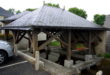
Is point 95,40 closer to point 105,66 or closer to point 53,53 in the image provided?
point 105,66

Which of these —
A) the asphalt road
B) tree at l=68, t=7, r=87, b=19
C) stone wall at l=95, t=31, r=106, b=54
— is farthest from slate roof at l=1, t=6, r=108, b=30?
tree at l=68, t=7, r=87, b=19

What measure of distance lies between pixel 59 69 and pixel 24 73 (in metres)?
1.76

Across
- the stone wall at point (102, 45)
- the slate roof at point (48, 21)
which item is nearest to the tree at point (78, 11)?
the stone wall at point (102, 45)

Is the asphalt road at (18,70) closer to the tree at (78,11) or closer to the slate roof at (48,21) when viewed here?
the slate roof at (48,21)

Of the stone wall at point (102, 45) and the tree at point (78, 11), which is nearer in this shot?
the stone wall at point (102, 45)

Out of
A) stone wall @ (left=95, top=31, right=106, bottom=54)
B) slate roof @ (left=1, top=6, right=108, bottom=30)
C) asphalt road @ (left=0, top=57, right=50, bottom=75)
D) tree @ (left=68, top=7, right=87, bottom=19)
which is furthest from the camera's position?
tree @ (left=68, top=7, right=87, bottom=19)

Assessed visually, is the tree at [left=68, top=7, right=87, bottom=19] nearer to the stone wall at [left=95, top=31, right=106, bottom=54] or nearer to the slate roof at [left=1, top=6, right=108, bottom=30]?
the stone wall at [left=95, top=31, right=106, bottom=54]

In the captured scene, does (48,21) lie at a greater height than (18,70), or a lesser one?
greater

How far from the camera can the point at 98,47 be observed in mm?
8773

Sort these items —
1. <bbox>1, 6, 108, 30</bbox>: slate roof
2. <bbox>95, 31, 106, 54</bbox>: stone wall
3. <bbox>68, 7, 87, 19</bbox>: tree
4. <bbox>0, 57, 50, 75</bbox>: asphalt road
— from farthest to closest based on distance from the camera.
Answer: <bbox>68, 7, 87, 19</bbox>: tree < <bbox>95, 31, 106, 54</bbox>: stone wall < <bbox>0, 57, 50, 75</bbox>: asphalt road < <bbox>1, 6, 108, 30</bbox>: slate roof

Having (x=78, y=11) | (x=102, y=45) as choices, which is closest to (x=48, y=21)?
(x=102, y=45)

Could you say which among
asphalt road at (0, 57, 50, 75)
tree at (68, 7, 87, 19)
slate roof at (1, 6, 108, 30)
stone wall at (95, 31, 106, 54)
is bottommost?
asphalt road at (0, 57, 50, 75)

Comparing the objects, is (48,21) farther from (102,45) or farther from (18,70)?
(102,45)

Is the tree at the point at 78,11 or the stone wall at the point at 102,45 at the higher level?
the tree at the point at 78,11
